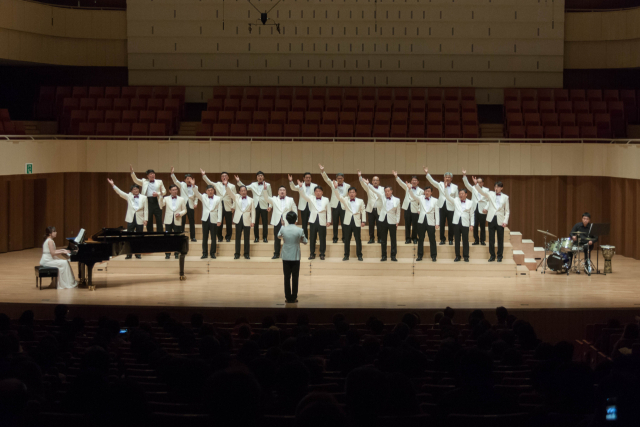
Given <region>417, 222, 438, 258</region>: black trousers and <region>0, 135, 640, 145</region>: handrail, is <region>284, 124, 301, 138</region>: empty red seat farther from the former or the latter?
<region>417, 222, 438, 258</region>: black trousers

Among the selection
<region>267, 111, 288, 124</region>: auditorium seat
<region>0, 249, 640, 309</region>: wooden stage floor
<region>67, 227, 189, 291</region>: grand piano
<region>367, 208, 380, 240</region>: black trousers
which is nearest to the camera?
<region>0, 249, 640, 309</region>: wooden stage floor

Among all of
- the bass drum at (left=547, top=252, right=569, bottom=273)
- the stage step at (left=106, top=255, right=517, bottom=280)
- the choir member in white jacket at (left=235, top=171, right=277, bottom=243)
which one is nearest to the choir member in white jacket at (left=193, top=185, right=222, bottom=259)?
the stage step at (left=106, top=255, right=517, bottom=280)

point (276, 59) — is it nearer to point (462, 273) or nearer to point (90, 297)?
point (462, 273)

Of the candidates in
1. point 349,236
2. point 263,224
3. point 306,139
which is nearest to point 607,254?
point 349,236

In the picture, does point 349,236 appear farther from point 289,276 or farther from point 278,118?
point 278,118

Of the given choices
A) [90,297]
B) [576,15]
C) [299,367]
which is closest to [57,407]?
[299,367]

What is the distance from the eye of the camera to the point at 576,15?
1551cm

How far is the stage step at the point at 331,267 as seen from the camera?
1088cm

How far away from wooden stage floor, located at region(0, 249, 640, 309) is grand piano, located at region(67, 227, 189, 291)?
45 cm

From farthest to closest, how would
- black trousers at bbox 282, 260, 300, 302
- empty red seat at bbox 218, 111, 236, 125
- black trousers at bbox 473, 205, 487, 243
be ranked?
empty red seat at bbox 218, 111, 236, 125 → black trousers at bbox 473, 205, 487, 243 → black trousers at bbox 282, 260, 300, 302

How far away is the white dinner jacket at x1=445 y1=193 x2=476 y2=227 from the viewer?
1087 centimetres

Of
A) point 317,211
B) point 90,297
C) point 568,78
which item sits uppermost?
point 568,78

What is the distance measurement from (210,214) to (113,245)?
2.22m

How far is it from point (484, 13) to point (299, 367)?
13.7m
